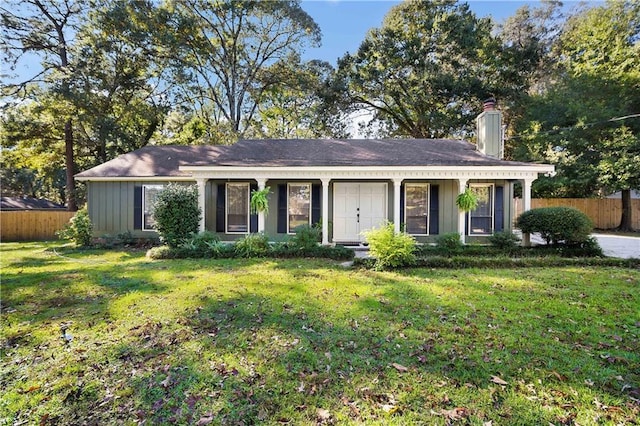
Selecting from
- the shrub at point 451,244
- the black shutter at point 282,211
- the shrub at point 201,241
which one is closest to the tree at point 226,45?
the black shutter at point 282,211

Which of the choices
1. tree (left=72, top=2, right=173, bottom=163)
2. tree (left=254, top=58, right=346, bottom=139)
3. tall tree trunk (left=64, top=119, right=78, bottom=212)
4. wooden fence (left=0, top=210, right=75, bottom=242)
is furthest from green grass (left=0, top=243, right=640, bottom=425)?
tree (left=254, top=58, right=346, bottom=139)

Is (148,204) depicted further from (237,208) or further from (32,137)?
(32,137)

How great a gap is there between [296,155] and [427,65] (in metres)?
13.8

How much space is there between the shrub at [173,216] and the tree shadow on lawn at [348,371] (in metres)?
5.27

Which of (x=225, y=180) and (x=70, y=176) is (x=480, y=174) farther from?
(x=70, y=176)

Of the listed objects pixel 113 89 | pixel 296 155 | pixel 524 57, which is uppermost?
pixel 524 57

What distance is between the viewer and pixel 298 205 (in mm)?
10695

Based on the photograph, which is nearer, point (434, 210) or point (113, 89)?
point (434, 210)

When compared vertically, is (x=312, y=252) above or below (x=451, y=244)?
below

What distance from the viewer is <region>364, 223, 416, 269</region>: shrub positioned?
6.80 m

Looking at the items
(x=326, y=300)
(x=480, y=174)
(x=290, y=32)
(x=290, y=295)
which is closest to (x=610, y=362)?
(x=326, y=300)

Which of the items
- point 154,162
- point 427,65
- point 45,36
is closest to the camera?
point 154,162

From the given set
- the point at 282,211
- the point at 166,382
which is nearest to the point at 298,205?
the point at 282,211

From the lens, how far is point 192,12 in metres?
18.1
